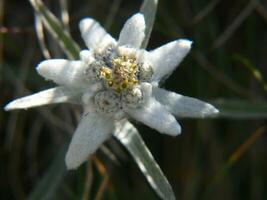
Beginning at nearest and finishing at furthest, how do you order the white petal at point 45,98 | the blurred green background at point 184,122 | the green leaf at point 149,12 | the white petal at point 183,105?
1. the white petal at point 45,98
2. the white petal at point 183,105
3. the green leaf at point 149,12
4. the blurred green background at point 184,122

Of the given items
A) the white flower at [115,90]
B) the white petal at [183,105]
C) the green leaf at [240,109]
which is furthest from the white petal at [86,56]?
the green leaf at [240,109]

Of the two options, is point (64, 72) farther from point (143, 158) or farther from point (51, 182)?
point (51, 182)

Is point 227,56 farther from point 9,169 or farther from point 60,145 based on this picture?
point 9,169

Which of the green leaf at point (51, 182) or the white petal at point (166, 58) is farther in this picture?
the green leaf at point (51, 182)

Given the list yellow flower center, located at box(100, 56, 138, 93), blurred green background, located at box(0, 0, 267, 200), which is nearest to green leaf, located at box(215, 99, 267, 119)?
blurred green background, located at box(0, 0, 267, 200)

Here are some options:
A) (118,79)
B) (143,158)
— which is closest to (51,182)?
(143,158)

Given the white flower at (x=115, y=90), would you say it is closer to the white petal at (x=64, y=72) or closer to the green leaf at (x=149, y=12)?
the white petal at (x=64, y=72)

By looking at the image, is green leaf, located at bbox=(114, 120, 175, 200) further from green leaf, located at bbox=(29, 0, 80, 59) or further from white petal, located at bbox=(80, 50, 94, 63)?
green leaf, located at bbox=(29, 0, 80, 59)
